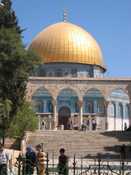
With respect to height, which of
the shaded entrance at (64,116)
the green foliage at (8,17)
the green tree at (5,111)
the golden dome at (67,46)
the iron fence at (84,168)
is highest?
the golden dome at (67,46)

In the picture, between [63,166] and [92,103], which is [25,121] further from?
[63,166]

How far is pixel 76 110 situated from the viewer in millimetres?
50562

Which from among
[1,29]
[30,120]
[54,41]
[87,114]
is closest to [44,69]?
[54,41]

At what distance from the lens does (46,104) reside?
50.5 metres

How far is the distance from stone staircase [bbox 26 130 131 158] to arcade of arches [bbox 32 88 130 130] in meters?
14.5

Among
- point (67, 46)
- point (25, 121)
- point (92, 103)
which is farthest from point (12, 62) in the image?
point (67, 46)

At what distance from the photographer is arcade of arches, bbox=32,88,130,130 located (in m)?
48.9

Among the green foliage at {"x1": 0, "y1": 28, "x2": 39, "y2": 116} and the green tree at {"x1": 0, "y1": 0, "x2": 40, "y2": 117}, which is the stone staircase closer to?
the green tree at {"x1": 0, "y1": 0, "x2": 40, "y2": 117}

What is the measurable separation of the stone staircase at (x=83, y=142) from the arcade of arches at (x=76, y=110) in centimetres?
1449

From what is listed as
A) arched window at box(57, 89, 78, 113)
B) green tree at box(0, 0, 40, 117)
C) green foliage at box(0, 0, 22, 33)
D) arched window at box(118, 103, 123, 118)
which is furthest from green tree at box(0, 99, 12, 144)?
arched window at box(118, 103, 123, 118)

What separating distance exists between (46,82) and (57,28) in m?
12.9

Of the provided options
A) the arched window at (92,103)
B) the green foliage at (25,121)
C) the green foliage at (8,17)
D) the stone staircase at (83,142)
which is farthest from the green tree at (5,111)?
the arched window at (92,103)

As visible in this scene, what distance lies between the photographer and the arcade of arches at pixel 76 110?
48906mm

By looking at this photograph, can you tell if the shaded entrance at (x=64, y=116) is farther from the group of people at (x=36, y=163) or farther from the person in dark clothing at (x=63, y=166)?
the person in dark clothing at (x=63, y=166)
